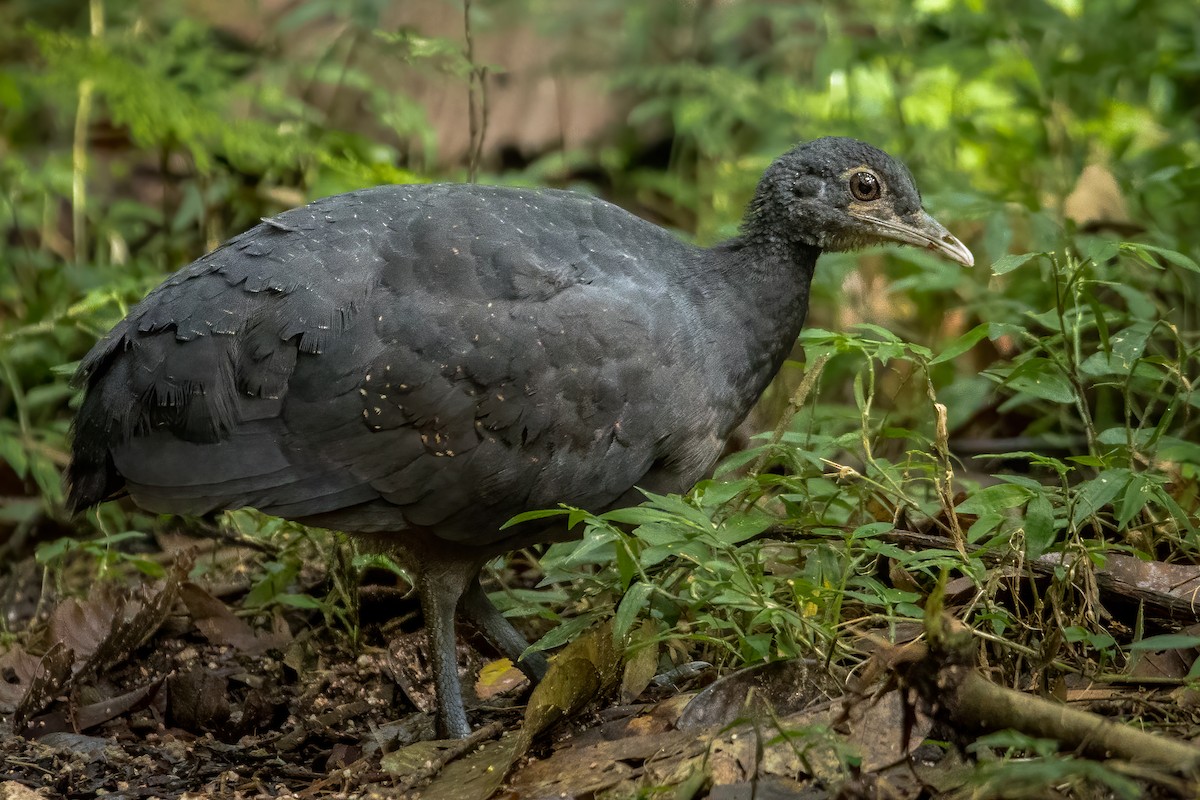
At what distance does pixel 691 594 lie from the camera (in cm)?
425

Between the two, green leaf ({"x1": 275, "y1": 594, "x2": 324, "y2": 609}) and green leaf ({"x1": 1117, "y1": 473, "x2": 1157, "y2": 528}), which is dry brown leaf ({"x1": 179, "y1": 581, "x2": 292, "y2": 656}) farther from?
green leaf ({"x1": 1117, "y1": 473, "x2": 1157, "y2": 528})

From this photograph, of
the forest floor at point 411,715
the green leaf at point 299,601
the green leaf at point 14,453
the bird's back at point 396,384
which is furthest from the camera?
the green leaf at point 14,453

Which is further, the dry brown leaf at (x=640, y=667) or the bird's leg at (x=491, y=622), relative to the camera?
the bird's leg at (x=491, y=622)

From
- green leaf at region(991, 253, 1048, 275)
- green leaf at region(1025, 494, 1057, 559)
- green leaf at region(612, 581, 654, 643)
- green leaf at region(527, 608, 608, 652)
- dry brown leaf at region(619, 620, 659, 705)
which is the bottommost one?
dry brown leaf at region(619, 620, 659, 705)

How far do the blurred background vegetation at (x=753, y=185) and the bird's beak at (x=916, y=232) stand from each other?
35cm

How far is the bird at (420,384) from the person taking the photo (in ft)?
14.4

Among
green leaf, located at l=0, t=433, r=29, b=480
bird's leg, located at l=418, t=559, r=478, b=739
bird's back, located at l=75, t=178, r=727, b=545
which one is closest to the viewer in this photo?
bird's back, located at l=75, t=178, r=727, b=545

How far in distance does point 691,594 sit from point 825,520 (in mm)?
702

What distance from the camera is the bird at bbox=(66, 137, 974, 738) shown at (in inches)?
173

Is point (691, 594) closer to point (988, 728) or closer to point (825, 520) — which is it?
point (825, 520)

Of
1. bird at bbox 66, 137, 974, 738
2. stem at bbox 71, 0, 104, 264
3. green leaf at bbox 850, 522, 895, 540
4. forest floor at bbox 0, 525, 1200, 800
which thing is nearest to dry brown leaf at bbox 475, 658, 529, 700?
forest floor at bbox 0, 525, 1200, 800

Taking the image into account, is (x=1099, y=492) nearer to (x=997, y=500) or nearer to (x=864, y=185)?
(x=997, y=500)

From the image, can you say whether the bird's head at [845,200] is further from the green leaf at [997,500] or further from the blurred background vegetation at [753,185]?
the green leaf at [997,500]

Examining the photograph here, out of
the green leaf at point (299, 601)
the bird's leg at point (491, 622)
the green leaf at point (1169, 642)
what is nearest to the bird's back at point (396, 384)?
the bird's leg at point (491, 622)
